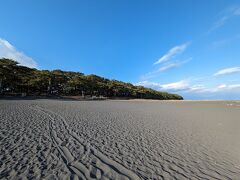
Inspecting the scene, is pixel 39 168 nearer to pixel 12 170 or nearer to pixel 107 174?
pixel 12 170

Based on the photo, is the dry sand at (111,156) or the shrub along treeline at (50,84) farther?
the shrub along treeline at (50,84)

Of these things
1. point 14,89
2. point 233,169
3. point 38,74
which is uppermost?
point 38,74

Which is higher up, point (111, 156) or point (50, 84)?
point (50, 84)

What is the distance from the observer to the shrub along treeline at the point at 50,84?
1785 inches

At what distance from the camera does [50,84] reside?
5491cm

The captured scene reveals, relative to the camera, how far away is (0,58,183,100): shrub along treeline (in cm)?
4534

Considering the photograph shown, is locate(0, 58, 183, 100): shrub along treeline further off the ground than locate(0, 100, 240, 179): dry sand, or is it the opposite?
locate(0, 58, 183, 100): shrub along treeline

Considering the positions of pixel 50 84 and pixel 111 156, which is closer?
pixel 111 156

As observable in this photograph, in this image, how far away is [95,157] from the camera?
661cm

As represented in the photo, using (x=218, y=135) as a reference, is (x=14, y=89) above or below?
above

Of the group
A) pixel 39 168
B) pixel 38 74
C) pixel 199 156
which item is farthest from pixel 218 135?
pixel 38 74

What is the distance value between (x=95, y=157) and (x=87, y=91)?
206 feet

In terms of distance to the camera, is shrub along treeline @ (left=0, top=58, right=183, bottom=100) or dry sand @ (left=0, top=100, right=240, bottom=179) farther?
shrub along treeline @ (left=0, top=58, right=183, bottom=100)

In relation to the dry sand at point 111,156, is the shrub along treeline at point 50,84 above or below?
above
